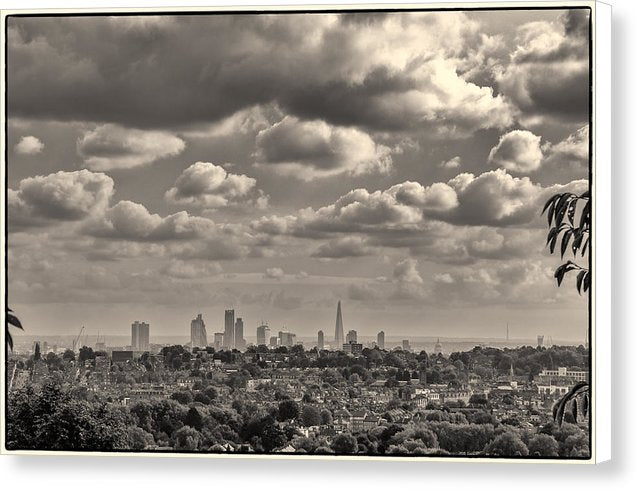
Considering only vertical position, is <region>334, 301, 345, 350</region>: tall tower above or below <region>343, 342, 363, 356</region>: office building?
above

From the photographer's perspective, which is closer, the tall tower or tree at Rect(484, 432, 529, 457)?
tree at Rect(484, 432, 529, 457)

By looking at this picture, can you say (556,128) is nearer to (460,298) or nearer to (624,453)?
(460,298)

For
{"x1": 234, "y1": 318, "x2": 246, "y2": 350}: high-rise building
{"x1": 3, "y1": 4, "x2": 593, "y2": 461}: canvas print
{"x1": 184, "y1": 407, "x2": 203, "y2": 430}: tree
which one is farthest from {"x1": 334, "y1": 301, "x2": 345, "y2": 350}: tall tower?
{"x1": 184, "y1": 407, "x2": 203, "y2": 430}: tree

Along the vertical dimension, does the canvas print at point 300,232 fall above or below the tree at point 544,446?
above

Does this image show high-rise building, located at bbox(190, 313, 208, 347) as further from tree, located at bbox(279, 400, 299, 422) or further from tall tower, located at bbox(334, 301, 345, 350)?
tall tower, located at bbox(334, 301, 345, 350)

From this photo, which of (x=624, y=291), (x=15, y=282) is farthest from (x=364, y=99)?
(x=15, y=282)

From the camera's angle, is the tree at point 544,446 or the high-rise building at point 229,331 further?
the high-rise building at point 229,331

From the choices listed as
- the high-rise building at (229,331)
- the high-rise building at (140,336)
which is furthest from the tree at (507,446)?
the high-rise building at (140,336)

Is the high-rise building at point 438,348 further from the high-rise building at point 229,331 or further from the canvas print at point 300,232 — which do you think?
the high-rise building at point 229,331
